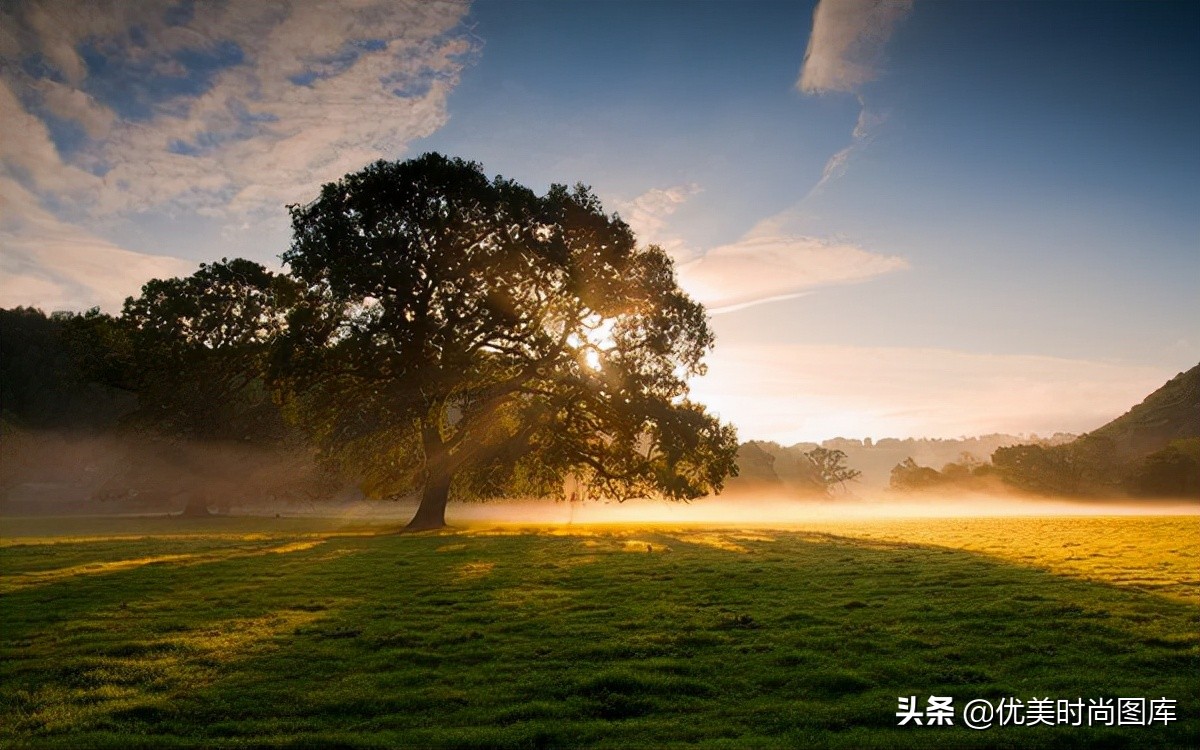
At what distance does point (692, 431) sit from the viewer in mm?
38250

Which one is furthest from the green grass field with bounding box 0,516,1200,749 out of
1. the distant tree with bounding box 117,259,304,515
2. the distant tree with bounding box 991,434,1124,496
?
the distant tree with bounding box 991,434,1124,496

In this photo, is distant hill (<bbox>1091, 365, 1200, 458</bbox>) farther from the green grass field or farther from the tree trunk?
the green grass field

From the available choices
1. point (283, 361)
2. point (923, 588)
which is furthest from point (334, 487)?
point (923, 588)

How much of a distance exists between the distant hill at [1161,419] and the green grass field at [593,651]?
13008 cm

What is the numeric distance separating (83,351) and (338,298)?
3284 cm

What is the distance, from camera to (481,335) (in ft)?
130

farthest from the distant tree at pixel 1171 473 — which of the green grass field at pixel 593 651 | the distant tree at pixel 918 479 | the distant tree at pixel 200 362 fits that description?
the distant tree at pixel 200 362

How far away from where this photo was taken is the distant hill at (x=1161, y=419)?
121750 mm

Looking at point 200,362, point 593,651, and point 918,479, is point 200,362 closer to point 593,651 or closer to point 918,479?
point 593,651

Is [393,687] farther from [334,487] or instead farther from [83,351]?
[334,487]

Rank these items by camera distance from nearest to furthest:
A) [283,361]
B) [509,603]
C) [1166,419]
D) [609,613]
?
[609,613] < [509,603] < [283,361] < [1166,419]

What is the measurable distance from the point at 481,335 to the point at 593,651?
3004 centimetres

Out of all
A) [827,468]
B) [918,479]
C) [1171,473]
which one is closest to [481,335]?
[1171,473]

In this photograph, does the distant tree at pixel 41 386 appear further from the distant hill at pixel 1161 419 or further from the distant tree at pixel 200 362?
the distant hill at pixel 1161 419
